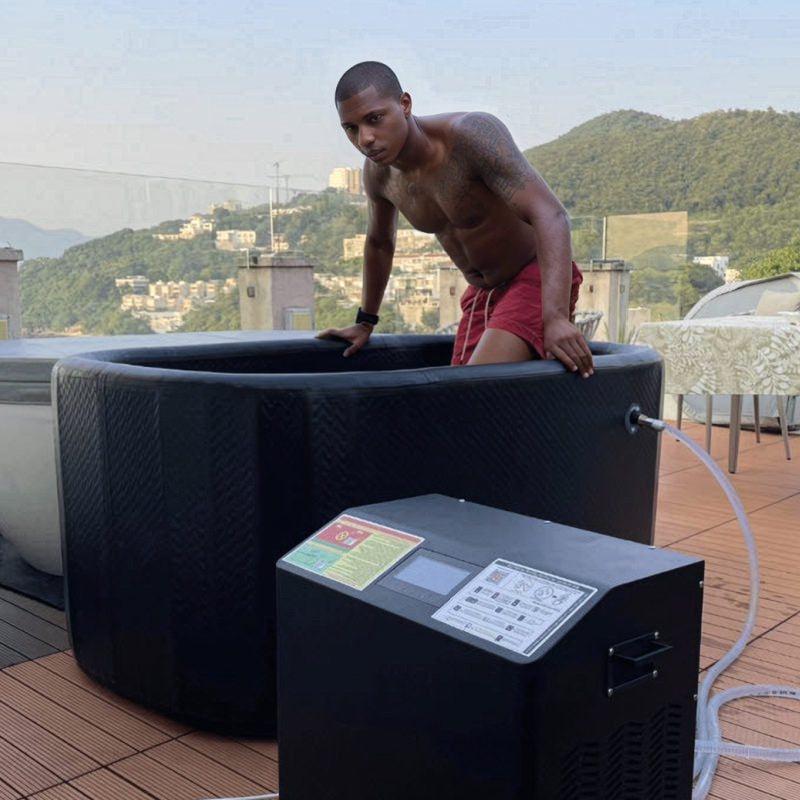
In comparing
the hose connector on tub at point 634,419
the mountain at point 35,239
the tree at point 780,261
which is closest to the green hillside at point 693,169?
the tree at point 780,261

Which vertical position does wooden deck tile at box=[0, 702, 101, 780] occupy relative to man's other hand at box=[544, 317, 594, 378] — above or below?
below

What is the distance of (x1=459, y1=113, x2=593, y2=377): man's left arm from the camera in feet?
6.42

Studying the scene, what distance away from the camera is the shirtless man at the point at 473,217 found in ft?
6.76

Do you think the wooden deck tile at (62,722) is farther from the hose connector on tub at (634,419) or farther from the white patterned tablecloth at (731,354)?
the white patterned tablecloth at (731,354)

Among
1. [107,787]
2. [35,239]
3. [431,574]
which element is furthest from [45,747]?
[35,239]

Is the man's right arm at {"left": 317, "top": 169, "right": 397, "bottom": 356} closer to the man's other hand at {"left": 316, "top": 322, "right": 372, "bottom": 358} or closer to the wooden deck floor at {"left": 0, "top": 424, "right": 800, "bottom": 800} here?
the man's other hand at {"left": 316, "top": 322, "right": 372, "bottom": 358}

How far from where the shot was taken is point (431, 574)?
1.09 metres

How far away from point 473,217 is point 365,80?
536mm

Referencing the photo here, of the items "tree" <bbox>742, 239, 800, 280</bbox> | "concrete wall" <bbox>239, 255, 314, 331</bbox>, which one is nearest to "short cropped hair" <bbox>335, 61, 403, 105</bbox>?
"concrete wall" <bbox>239, 255, 314, 331</bbox>

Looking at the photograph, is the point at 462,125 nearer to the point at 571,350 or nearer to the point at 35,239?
the point at 571,350

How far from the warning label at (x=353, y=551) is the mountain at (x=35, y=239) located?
7.81m

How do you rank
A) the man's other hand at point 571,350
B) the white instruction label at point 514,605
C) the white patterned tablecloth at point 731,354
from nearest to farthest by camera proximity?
1. the white instruction label at point 514,605
2. the man's other hand at point 571,350
3. the white patterned tablecloth at point 731,354

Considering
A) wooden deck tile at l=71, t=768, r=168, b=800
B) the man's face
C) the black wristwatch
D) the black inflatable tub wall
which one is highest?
the man's face

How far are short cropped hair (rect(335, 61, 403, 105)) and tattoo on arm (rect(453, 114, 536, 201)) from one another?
0.79ft
